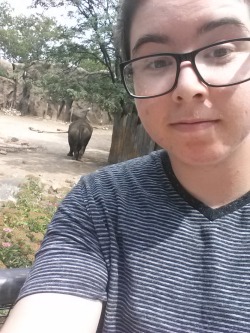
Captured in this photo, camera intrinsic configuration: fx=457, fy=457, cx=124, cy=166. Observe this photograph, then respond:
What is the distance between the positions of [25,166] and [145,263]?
609 cm

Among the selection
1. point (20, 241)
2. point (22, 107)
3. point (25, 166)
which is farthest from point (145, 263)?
point (22, 107)

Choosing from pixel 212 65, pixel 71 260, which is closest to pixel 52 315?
pixel 71 260

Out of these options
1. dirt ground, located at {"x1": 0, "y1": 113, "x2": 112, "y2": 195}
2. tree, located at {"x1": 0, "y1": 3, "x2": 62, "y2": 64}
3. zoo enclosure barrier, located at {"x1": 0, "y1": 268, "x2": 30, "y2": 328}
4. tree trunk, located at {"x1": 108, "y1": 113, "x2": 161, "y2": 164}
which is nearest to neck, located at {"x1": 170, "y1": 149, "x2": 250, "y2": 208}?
zoo enclosure barrier, located at {"x1": 0, "y1": 268, "x2": 30, "y2": 328}

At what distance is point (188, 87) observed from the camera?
0.62m

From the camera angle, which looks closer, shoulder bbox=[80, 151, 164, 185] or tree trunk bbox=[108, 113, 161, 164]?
shoulder bbox=[80, 151, 164, 185]

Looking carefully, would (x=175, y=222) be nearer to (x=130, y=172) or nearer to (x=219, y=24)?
(x=130, y=172)

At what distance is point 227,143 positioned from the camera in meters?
0.64

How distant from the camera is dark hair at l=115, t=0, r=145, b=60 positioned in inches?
28.1

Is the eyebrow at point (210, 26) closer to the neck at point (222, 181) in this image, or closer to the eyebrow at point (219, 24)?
the eyebrow at point (219, 24)

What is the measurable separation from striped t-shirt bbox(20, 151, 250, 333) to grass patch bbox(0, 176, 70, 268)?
72.8 inches

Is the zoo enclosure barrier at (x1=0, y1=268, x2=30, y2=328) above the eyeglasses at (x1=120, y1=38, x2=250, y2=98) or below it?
below

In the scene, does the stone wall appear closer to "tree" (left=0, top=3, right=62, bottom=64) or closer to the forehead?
"tree" (left=0, top=3, right=62, bottom=64)

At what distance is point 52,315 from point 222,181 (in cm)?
32

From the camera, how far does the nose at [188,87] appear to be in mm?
621
